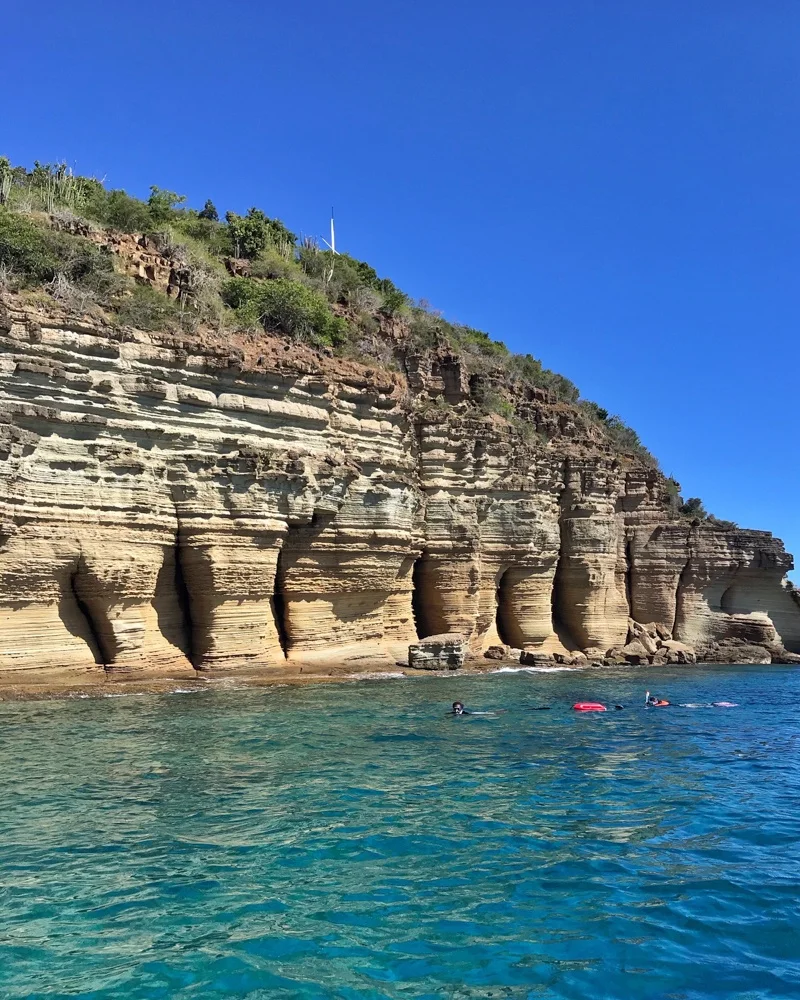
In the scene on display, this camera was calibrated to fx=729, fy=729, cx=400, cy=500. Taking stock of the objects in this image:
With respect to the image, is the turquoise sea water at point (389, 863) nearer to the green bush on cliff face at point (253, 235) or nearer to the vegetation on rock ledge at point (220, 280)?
the vegetation on rock ledge at point (220, 280)

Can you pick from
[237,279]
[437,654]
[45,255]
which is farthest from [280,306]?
[437,654]

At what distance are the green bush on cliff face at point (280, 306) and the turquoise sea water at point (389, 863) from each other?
56.6 ft

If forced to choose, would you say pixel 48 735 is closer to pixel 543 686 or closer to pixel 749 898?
pixel 749 898

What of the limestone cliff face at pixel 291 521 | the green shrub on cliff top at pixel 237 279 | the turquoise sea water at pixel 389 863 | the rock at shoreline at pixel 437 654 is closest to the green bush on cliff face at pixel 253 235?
the green shrub on cliff top at pixel 237 279

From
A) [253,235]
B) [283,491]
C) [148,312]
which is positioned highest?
[253,235]

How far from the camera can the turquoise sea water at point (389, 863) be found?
5.16m

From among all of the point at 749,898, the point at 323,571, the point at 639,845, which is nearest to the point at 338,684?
the point at 323,571

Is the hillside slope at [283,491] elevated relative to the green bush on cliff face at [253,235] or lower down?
lower down

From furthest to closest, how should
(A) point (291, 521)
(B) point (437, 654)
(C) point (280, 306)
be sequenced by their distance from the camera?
1. (C) point (280, 306)
2. (B) point (437, 654)
3. (A) point (291, 521)

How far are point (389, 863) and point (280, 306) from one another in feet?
76.6

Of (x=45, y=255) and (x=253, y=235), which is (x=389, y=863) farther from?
(x=253, y=235)

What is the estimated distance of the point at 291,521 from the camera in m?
22.2

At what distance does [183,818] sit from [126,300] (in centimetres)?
1794

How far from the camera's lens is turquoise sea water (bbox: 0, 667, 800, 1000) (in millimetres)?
5156
